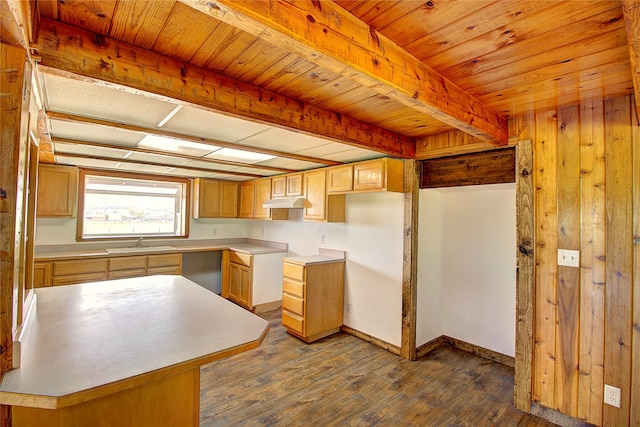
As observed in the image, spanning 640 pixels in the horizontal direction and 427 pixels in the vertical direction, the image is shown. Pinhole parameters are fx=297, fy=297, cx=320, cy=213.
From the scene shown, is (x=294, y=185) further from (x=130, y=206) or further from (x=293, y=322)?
(x=130, y=206)

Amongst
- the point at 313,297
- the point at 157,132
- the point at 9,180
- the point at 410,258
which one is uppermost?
the point at 157,132

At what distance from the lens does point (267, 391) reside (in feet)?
8.28

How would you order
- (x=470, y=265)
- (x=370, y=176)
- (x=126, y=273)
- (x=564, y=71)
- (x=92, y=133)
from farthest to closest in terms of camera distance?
(x=126, y=273)
(x=470, y=265)
(x=370, y=176)
(x=92, y=133)
(x=564, y=71)

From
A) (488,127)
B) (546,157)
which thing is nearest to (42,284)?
(488,127)

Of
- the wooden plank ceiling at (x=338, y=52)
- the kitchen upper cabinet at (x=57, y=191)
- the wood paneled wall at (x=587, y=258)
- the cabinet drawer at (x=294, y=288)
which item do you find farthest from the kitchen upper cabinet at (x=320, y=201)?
the kitchen upper cabinet at (x=57, y=191)

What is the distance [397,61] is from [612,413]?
2.64 m

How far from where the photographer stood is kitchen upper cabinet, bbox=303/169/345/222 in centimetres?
374

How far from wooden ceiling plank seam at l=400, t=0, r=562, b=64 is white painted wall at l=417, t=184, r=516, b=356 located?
206 cm

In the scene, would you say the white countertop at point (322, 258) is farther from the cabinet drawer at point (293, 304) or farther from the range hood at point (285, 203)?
the range hood at point (285, 203)

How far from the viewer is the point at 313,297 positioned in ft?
11.7

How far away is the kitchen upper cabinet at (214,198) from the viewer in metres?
5.07

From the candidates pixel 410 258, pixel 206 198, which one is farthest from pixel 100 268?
pixel 410 258

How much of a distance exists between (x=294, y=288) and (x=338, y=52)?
2965mm

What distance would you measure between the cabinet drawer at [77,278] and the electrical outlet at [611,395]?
5231mm
